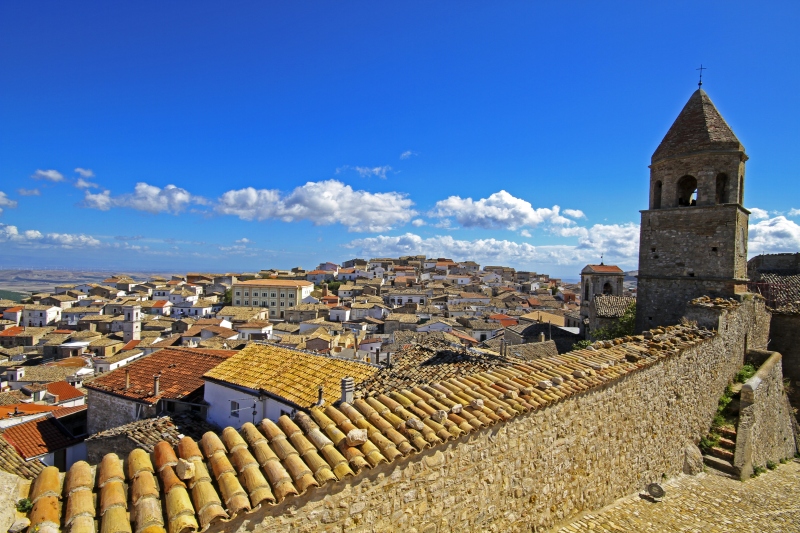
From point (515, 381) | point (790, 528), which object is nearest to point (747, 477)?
point (790, 528)

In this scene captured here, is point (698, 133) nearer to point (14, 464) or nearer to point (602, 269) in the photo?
point (14, 464)

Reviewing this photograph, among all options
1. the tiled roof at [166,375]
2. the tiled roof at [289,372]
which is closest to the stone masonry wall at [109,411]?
the tiled roof at [166,375]

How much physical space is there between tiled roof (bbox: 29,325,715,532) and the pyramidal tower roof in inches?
404

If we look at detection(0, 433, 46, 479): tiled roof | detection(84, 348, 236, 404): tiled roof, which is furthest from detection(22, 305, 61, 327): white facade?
detection(0, 433, 46, 479): tiled roof

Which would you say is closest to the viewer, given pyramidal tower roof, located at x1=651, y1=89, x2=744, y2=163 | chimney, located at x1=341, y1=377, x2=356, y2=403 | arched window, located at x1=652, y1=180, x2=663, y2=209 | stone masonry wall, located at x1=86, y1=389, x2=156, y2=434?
chimney, located at x1=341, y1=377, x2=356, y2=403

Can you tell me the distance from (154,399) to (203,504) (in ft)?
40.1

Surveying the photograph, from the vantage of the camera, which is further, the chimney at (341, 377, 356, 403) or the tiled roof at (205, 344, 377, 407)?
the tiled roof at (205, 344, 377, 407)

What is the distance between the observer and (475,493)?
453 centimetres

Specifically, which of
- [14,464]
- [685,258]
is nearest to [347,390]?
[14,464]

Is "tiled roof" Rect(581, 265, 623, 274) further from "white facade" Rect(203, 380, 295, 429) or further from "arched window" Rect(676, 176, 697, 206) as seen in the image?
"white facade" Rect(203, 380, 295, 429)

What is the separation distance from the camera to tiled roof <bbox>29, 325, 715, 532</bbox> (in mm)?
2820

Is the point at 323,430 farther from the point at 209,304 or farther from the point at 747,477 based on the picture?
the point at 209,304

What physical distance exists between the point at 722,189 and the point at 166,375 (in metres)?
17.4

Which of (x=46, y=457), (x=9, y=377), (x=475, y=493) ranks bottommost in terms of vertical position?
(x=9, y=377)
